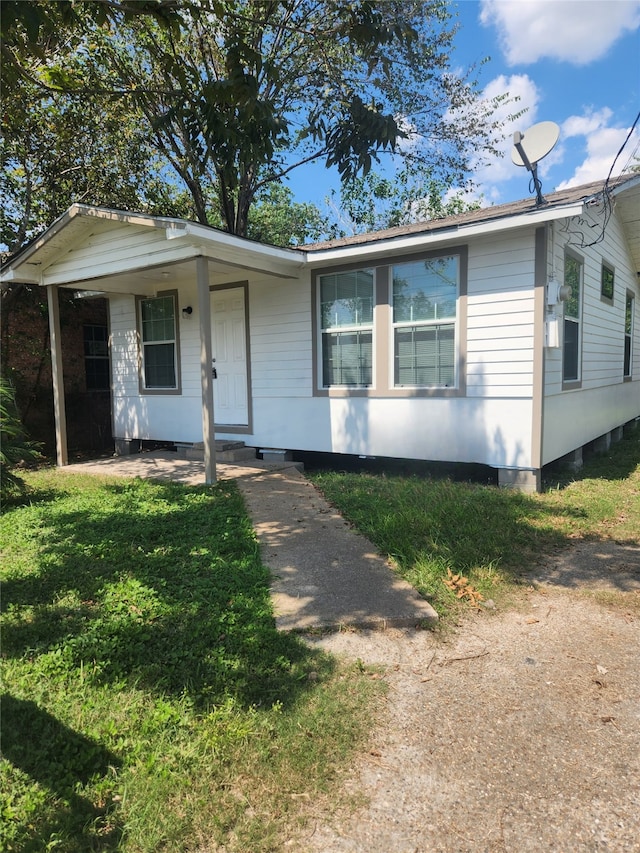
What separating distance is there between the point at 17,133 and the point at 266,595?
9733 millimetres

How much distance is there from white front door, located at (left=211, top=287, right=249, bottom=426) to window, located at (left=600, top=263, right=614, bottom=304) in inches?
231

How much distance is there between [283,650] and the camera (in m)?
2.92

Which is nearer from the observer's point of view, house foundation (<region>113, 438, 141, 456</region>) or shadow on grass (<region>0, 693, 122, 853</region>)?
shadow on grass (<region>0, 693, 122, 853</region>)

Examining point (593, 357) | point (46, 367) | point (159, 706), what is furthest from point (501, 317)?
point (46, 367)

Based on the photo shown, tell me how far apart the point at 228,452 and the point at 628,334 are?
8.68 meters

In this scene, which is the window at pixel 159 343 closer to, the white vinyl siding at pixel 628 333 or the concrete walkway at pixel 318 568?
the concrete walkway at pixel 318 568

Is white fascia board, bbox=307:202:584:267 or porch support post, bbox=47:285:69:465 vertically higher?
white fascia board, bbox=307:202:584:267

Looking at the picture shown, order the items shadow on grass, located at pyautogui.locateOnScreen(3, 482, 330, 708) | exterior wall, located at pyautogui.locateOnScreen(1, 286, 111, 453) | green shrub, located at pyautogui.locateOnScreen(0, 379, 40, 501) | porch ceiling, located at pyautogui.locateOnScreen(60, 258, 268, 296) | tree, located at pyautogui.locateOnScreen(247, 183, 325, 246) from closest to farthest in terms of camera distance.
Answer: shadow on grass, located at pyautogui.locateOnScreen(3, 482, 330, 708) < green shrub, located at pyautogui.locateOnScreen(0, 379, 40, 501) < porch ceiling, located at pyautogui.locateOnScreen(60, 258, 268, 296) < exterior wall, located at pyautogui.locateOnScreen(1, 286, 111, 453) < tree, located at pyautogui.locateOnScreen(247, 183, 325, 246)

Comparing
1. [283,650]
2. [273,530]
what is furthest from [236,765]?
[273,530]

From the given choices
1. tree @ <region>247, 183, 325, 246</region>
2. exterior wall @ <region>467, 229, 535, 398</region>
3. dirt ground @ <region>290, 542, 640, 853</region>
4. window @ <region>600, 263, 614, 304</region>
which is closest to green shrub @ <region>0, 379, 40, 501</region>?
dirt ground @ <region>290, 542, 640, 853</region>

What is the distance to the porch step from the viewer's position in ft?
27.3

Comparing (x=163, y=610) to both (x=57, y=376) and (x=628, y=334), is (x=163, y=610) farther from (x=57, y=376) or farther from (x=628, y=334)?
(x=628, y=334)

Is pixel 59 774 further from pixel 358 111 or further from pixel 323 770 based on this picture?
pixel 358 111

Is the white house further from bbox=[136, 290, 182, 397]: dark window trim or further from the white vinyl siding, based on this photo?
the white vinyl siding
